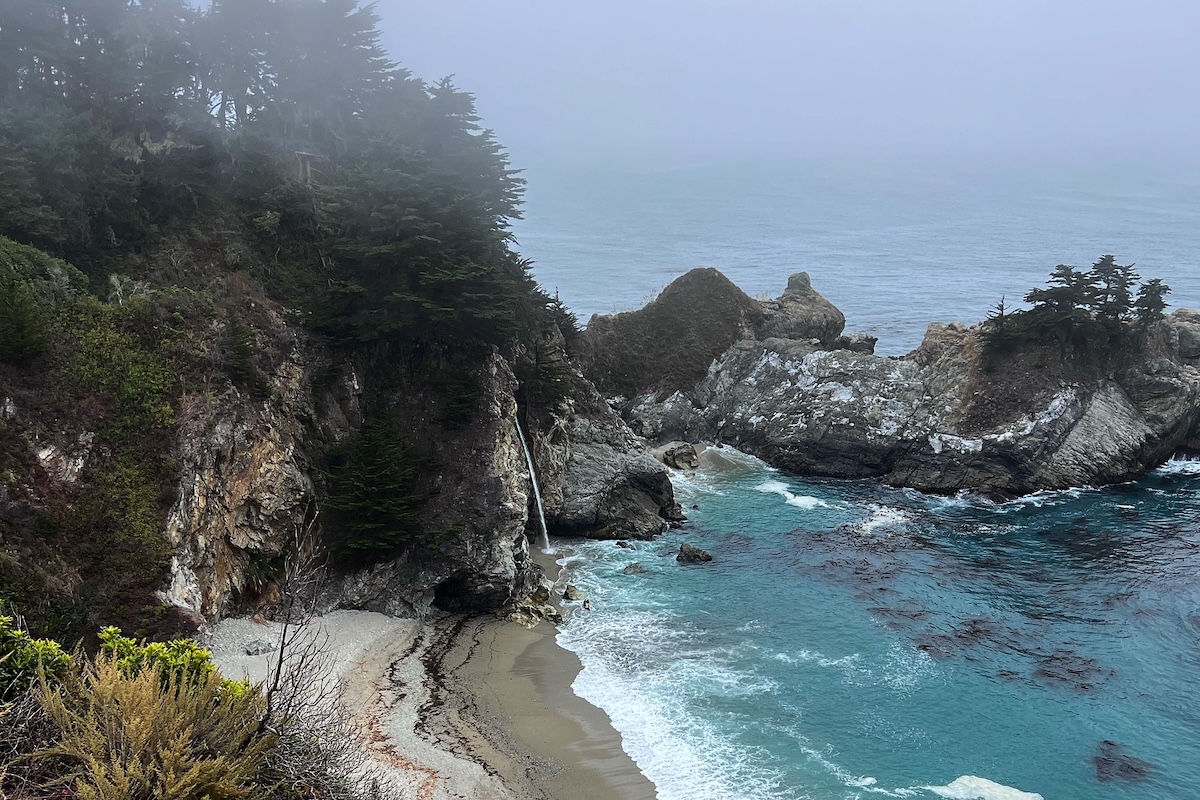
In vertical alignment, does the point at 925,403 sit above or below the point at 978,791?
above

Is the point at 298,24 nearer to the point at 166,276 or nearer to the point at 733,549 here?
the point at 166,276

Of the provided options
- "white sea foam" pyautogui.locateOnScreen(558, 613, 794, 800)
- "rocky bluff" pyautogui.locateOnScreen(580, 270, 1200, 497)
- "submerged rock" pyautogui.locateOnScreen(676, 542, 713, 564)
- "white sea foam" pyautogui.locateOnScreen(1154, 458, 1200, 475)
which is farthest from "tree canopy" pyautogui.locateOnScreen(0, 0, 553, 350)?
"white sea foam" pyautogui.locateOnScreen(1154, 458, 1200, 475)

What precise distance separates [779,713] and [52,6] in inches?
1559

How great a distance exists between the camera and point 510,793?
2011cm

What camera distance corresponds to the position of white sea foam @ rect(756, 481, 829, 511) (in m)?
41.3

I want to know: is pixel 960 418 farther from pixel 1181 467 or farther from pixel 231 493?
pixel 231 493

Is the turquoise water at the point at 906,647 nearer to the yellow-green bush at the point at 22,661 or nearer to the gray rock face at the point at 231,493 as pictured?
the gray rock face at the point at 231,493

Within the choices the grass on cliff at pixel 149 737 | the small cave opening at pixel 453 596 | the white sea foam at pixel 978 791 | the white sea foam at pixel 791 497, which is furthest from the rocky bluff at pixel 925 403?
the grass on cliff at pixel 149 737

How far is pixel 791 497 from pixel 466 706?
77.1ft

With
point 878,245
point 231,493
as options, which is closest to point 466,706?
point 231,493

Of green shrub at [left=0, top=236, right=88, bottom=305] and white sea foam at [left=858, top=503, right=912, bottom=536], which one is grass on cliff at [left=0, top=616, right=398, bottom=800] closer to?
green shrub at [left=0, top=236, right=88, bottom=305]

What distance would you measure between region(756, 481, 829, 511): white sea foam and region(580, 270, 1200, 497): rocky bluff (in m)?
3.04

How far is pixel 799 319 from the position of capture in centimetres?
5972

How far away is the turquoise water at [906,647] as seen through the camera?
2144 centimetres
